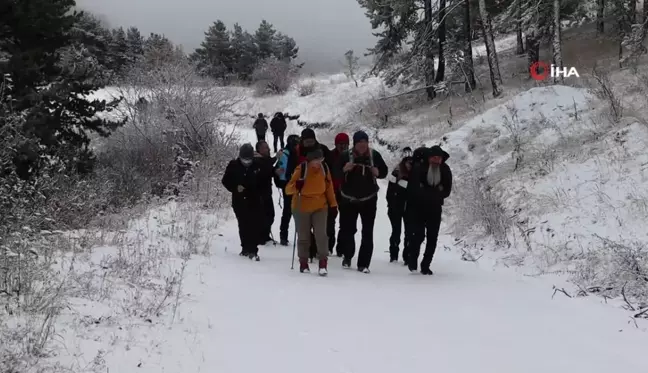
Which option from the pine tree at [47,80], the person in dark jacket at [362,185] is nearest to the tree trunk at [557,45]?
the person in dark jacket at [362,185]

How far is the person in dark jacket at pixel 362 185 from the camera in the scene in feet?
23.5

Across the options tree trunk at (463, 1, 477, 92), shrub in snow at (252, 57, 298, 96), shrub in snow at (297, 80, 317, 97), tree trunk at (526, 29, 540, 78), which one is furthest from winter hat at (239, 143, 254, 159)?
shrub in snow at (252, 57, 298, 96)

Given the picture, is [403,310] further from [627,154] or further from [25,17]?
[25,17]

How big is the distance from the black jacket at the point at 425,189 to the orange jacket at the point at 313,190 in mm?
1154

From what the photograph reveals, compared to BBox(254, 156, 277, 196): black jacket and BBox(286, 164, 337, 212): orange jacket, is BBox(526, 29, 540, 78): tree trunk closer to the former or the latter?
BBox(254, 156, 277, 196): black jacket

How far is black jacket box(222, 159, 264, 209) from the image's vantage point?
7.84 metres

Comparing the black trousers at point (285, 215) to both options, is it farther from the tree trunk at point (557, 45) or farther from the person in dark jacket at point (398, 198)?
the tree trunk at point (557, 45)

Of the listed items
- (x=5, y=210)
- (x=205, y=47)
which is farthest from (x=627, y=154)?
(x=205, y=47)

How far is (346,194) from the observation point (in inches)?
285

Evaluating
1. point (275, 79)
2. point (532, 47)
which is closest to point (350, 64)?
point (275, 79)

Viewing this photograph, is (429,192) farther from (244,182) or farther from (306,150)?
(244,182)

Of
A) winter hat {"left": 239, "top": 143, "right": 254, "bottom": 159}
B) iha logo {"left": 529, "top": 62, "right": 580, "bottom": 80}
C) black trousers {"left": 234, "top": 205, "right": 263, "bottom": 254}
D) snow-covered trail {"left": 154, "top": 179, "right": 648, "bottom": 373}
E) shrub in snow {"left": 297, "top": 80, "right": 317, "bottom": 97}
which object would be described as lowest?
snow-covered trail {"left": 154, "top": 179, "right": 648, "bottom": 373}

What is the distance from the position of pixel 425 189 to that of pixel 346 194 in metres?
1.08

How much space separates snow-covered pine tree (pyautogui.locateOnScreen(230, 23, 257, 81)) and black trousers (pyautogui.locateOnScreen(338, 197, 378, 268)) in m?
52.5
